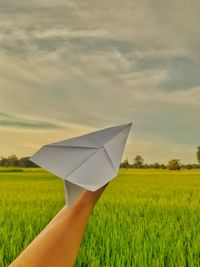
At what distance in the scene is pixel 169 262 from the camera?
291cm

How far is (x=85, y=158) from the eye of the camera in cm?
112

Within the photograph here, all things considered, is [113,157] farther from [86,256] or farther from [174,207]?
[174,207]

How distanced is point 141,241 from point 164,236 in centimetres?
34

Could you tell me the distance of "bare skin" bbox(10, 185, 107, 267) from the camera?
3.36ft

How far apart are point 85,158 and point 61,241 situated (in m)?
0.22

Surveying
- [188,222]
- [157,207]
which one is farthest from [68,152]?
[157,207]

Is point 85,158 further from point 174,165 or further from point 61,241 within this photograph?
point 174,165

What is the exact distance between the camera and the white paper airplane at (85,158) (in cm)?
102

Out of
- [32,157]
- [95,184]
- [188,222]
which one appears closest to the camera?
[95,184]

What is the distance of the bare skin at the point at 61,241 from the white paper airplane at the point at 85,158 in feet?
0.10

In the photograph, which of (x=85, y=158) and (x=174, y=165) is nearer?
(x=85, y=158)

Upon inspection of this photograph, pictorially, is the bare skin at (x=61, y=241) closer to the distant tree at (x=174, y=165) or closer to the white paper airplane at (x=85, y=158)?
the white paper airplane at (x=85, y=158)

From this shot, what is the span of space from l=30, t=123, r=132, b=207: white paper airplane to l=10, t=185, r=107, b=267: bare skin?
0.03 meters

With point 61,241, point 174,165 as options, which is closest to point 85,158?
point 61,241
